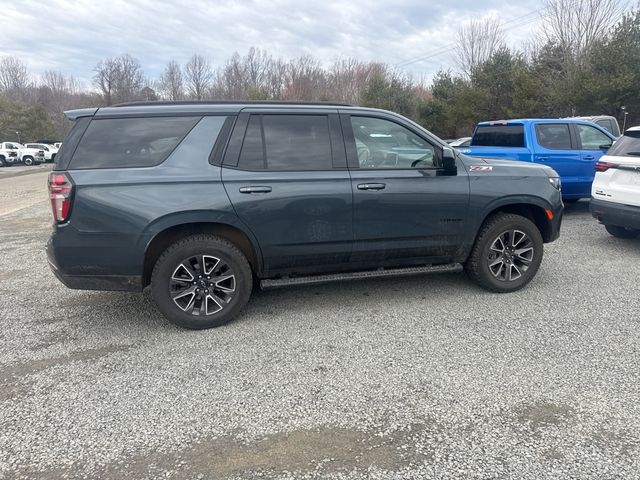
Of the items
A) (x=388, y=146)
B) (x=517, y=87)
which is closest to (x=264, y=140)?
(x=388, y=146)

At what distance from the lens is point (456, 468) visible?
2.27m

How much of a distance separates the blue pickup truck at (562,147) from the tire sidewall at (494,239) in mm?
3684

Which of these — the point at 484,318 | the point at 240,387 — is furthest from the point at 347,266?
the point at 240,387

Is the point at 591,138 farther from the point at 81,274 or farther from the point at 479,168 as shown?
the point at 81,274

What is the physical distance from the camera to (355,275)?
4207 mm

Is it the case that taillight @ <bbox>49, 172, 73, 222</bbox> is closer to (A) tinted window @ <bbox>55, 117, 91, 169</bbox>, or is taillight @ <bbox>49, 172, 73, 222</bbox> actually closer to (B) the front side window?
(A) tinted window @ <bbox>55, 117, 91, 169</bbox>

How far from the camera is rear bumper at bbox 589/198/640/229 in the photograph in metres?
5.70

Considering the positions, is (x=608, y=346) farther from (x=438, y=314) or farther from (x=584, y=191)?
(x=584, y=191)

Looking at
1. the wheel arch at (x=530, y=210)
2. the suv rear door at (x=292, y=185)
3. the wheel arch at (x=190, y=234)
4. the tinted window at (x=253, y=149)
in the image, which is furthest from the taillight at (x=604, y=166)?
the wheel arch at (x=190, y=234)

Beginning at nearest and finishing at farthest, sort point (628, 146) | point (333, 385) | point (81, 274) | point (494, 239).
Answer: point (333, 385), point (81, 274), point (494, 239), point (628, 146)

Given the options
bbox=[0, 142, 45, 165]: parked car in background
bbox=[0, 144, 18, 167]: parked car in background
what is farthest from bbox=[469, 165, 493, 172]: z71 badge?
bbox=[0, 142, 45, 165]: parked car in background

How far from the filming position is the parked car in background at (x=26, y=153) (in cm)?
3453

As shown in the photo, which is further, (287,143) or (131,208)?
(287,143)

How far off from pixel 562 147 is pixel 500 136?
111 cm
